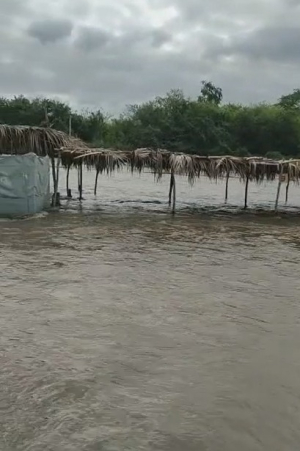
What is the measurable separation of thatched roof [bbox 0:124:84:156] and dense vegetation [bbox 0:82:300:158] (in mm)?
32130

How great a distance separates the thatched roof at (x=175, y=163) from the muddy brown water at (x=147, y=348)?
6828 millimetres

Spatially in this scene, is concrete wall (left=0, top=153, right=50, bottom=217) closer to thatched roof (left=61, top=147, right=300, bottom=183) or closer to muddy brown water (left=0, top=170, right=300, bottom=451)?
thatched roof (left=61, top=147, right=300, bottom=183)

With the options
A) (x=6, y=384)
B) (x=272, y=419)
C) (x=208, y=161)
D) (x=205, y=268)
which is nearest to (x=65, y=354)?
(x=6, y=384)

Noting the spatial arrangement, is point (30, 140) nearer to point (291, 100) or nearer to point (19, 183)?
point (19, 183)

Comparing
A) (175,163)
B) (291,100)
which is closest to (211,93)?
(291,100)

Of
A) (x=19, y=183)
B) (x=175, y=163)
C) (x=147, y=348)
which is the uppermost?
(x=175, y=163)

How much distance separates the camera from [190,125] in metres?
56.3

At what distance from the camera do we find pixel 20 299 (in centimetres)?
682

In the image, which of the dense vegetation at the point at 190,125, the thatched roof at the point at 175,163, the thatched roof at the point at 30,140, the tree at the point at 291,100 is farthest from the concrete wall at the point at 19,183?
the tree at the point at 291,100

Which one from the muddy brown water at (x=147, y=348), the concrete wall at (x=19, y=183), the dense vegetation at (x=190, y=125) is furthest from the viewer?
→ the dense vegetation at (x=190, y=125)

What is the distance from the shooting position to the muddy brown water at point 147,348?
378 centimetres

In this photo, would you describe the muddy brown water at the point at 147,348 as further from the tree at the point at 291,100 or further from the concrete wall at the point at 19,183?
the tree at the point at 291,100

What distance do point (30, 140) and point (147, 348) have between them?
12.6 metres

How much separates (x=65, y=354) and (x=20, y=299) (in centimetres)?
195
